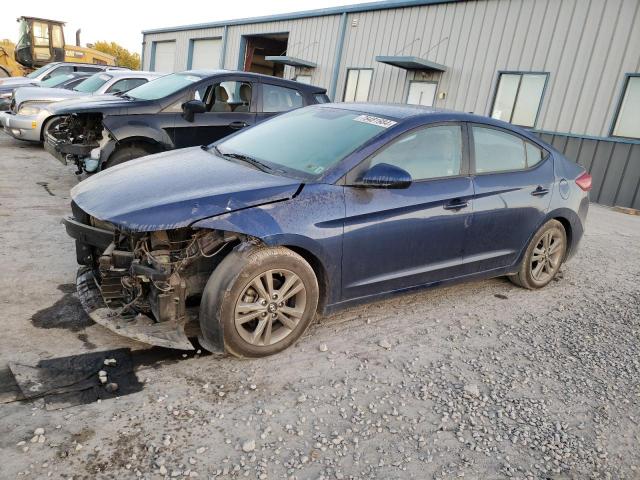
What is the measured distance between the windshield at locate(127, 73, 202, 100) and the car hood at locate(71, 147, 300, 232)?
3.21 meters

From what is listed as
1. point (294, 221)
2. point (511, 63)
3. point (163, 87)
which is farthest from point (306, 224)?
point (511, 63)

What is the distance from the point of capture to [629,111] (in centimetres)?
1005

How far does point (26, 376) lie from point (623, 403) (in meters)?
3.51

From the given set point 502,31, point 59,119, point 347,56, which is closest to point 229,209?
point 59,119

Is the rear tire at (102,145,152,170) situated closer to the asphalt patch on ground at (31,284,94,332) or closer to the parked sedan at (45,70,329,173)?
the parked sedan at (45,70,329,173)

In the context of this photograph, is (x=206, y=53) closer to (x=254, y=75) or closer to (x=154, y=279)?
(x=254, y=75)

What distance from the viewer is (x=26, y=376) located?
8.70 ft

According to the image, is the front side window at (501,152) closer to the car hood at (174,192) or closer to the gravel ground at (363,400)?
the gravel ground at (363,400)

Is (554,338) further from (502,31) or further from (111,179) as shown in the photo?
(502,31)

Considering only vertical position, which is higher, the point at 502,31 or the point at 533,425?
the point at 502,31

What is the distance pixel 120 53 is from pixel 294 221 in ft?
221

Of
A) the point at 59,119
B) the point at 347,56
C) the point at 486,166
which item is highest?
the point at 347,56

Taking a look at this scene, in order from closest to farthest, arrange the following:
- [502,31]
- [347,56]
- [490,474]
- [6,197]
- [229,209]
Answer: [490,474], [229,209], [6,197], [502,31], [347,56]

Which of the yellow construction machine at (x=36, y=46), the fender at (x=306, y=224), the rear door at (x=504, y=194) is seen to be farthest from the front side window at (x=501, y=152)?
the yellow construction machine at (x=36, y=46)
